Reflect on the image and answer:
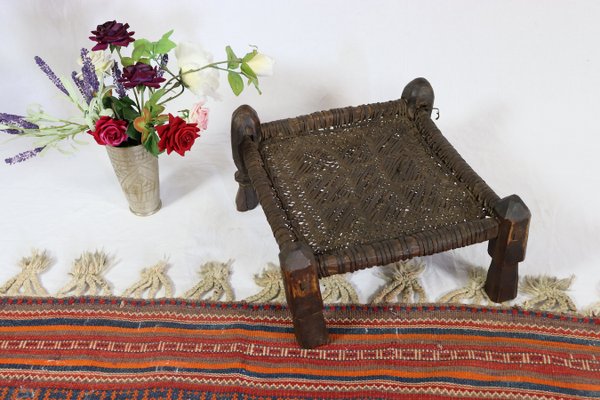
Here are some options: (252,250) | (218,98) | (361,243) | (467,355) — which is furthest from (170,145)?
(467,355)

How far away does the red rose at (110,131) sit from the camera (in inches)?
62.7

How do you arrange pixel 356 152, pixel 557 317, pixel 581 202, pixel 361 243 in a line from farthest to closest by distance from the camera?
pixel 581 202
pixel 356 152
pixel 557 317
pixel 361 243

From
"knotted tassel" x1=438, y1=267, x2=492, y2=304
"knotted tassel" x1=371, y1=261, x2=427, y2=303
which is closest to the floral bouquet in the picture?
"knotted tassel" x1=371, y1=261, x2=427, y2=303

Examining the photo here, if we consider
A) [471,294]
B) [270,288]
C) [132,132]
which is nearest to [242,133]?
A: [132,132]

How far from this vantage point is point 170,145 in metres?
1.58

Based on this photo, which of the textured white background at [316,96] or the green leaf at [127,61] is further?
the textured white background at [316,96]

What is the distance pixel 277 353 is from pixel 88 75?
67cm

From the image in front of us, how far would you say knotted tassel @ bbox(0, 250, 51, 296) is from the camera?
1635mm

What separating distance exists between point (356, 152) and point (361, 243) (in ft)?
0.99

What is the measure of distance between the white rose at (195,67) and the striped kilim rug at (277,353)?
1.43 feet

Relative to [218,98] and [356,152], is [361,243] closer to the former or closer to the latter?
[356,152]

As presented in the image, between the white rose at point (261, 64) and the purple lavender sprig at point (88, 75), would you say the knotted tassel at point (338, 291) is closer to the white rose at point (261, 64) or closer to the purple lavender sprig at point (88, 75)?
the white rose at point (261, 64)

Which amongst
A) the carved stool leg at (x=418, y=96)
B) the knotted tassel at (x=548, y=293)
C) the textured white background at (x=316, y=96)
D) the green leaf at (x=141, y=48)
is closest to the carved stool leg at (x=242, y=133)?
the textured white background at (x=316, y=96)

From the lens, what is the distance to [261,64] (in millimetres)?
1600
